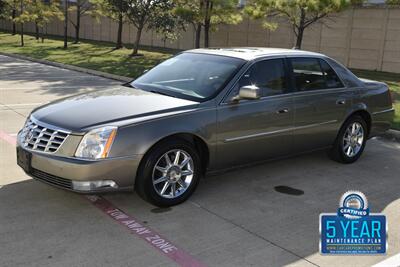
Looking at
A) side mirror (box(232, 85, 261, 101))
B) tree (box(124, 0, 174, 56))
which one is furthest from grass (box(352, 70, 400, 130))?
tree (box(124, 0, 174, 56))

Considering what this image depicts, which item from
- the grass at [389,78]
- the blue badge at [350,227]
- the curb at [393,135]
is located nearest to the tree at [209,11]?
the grass at [389,78]

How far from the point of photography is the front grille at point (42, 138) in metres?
4.41

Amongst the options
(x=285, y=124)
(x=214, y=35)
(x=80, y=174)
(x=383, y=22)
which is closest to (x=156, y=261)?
(x=80, y=174)

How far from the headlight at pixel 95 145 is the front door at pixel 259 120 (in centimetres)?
124

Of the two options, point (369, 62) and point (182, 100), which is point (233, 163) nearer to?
point (182, 100)

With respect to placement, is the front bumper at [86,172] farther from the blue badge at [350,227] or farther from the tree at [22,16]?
the tree at [22,16]

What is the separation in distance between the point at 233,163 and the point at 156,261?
1.85m

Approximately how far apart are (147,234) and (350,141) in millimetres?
3552

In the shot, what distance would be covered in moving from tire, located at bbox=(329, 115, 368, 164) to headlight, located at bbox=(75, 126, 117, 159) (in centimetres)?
334

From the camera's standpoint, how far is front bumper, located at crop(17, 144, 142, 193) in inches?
168

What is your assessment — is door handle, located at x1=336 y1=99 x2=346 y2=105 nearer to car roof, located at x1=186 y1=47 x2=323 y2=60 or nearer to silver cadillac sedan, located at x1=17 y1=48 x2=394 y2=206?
silver cadillac sedan, located at x1=17 y1=48 x2=394 y2=206

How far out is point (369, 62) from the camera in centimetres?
1952

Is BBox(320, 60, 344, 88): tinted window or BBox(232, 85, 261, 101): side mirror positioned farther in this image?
BBox(320, 60, 344, 88): tinted window

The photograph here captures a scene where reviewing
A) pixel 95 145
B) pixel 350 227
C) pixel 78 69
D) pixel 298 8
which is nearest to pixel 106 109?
pixel 95 145
